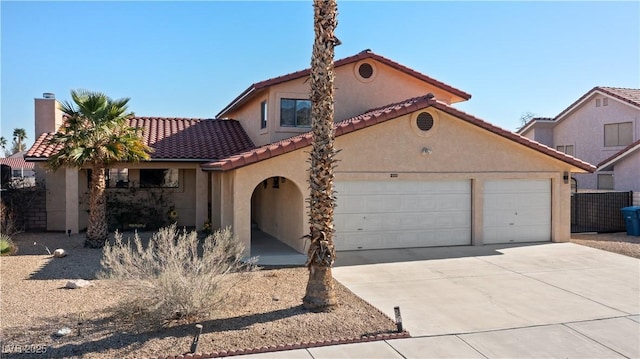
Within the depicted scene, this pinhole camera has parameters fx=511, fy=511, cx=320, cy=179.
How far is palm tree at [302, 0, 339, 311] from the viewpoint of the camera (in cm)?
962

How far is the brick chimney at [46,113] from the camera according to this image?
69.6 ft

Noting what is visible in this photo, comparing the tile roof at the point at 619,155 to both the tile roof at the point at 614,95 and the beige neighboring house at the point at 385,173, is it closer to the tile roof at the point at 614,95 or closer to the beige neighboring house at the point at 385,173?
the tile roof at the point at 614,95

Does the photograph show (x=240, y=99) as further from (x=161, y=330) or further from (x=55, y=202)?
(x=161, y=330)

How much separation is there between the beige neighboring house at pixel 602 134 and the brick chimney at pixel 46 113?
26421 mm

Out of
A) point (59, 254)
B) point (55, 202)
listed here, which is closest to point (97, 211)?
point (59, 254)

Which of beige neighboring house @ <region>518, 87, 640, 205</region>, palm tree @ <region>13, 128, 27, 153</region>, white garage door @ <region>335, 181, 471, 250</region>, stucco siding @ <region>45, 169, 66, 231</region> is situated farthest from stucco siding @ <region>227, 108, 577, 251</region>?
palm tree @ <region>13, 128, 27, 153</region>

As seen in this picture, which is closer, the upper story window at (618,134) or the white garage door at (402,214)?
the white garage door at (402,214)

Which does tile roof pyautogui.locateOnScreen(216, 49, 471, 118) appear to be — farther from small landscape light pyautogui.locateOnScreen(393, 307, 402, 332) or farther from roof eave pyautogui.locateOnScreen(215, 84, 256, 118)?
small landscape light pyautogui.locateOnScreen(393, 307, 402, 332)

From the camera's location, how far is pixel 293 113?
61.6 feet

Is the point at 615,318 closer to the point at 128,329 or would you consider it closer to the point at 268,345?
the point at 268,345

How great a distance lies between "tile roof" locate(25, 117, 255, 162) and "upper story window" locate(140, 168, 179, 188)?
4.24 ft

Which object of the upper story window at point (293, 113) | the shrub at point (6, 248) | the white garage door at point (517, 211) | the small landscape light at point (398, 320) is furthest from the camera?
the upper story window at point (293, 113)

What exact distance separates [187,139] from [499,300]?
15371 millimetres

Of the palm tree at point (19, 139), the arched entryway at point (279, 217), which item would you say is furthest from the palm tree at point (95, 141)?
the palm tree at point (19, 139)
